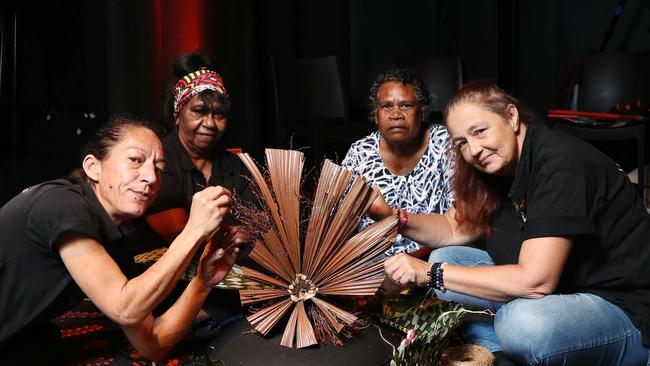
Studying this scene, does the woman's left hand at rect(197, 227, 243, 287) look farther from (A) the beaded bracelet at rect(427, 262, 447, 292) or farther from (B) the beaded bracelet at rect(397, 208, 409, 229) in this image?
(B) the beaded bracelet at rect(397, 208, 409, 229)

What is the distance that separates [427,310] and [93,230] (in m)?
1.06

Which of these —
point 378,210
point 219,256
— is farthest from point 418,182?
point 219,256

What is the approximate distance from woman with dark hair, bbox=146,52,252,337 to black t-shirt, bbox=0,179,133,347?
A: 3.26 feet

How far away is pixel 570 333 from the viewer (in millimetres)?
2279

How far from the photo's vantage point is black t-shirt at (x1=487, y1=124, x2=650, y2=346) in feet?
7.38

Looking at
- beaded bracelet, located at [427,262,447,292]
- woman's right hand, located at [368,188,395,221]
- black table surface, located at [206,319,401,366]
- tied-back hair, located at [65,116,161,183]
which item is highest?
tied-back hair, located at [65,116,161,183]

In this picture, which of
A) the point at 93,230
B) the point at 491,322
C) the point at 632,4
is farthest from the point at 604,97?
the point at 93,230

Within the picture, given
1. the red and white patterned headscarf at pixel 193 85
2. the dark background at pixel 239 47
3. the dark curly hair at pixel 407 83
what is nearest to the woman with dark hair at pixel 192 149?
the red and white patterned headscarf at pixel 193 85

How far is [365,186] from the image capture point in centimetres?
223

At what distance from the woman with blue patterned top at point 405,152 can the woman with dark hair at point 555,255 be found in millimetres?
1053

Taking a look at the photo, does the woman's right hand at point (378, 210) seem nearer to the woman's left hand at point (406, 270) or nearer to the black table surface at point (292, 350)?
the woman's left hand at point (406, 270)

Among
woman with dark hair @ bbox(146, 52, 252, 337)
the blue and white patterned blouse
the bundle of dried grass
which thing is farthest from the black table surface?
the blue and white patterned blouse

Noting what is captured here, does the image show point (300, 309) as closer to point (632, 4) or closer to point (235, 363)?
point (235, 363)

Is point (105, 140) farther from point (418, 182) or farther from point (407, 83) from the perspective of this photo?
point (407, 83)
